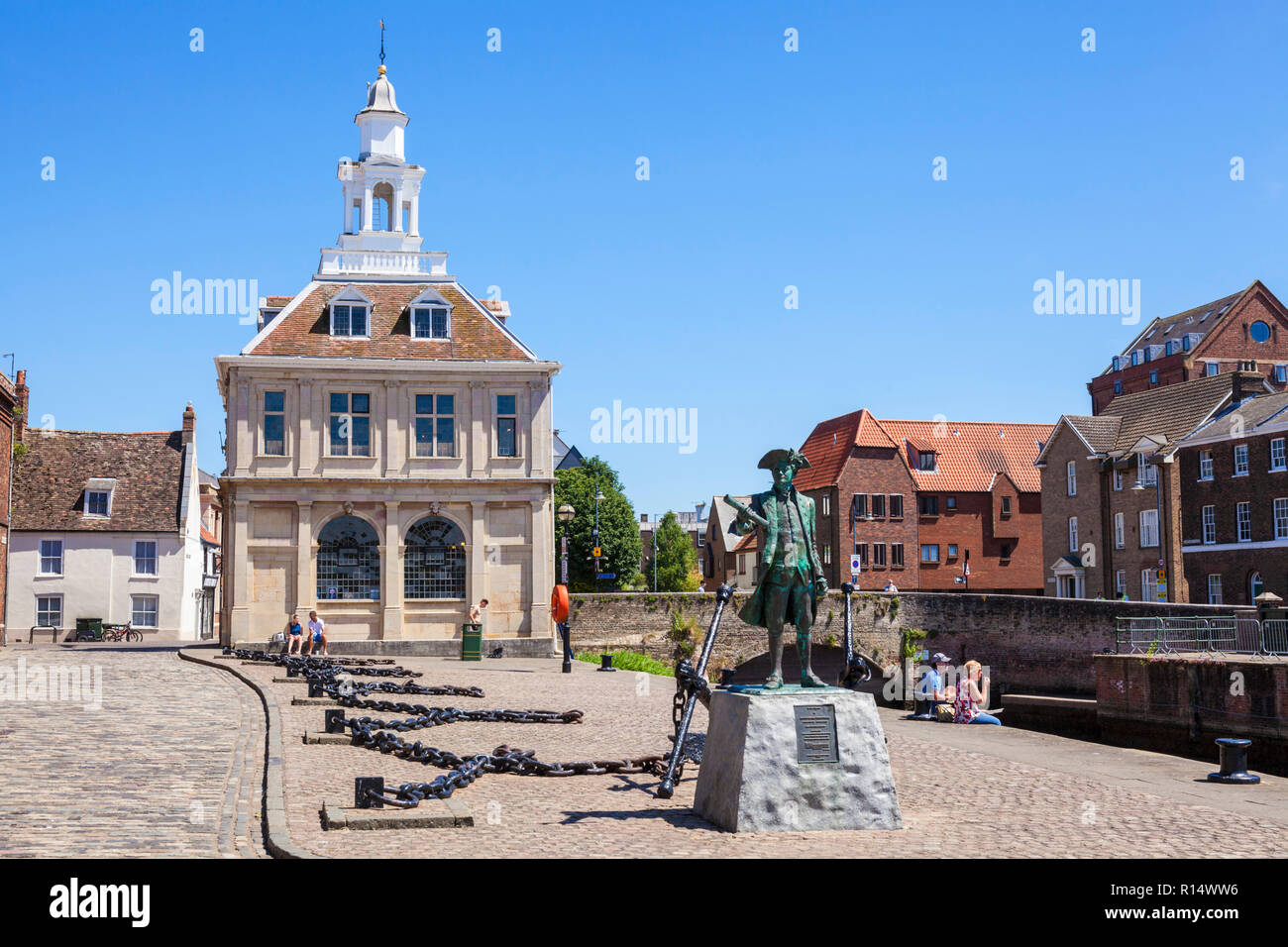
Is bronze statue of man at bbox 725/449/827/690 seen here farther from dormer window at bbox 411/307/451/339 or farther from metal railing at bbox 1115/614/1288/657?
dormer window at bbox 411/307/451/339

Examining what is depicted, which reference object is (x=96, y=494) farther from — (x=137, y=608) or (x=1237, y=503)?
(x=1237, y=503)

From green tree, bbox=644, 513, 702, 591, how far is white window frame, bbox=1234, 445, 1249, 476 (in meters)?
52.0

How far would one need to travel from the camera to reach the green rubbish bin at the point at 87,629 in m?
47.7

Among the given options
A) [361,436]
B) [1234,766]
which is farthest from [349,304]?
[1234,766]

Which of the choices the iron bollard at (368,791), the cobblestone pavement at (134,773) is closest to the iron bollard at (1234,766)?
the iron bollard at (368,791)

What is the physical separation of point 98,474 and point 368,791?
47.4 m

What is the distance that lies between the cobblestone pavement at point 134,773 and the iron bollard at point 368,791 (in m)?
0.79

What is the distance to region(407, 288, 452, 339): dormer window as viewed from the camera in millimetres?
37469

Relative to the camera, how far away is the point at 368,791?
9547 millimetres

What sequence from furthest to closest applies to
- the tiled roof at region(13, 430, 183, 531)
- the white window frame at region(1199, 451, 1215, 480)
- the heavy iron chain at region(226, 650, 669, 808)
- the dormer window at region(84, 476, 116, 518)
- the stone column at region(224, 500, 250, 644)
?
the white window frame at region(1199, 451, 1215, 480)
the dormer window at region(84, 476, 116, 518)
the tiled roof at region(13, 430, 183, 531)
the stone column at region(224, 500, 250, 644)
the heavy iron chain at region(226, 650, 669, 808)

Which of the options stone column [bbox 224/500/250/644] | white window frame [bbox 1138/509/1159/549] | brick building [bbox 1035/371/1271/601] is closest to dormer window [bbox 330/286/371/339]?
stone column [bbox 224/500/250/644]

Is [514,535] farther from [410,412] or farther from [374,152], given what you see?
[374,152]
